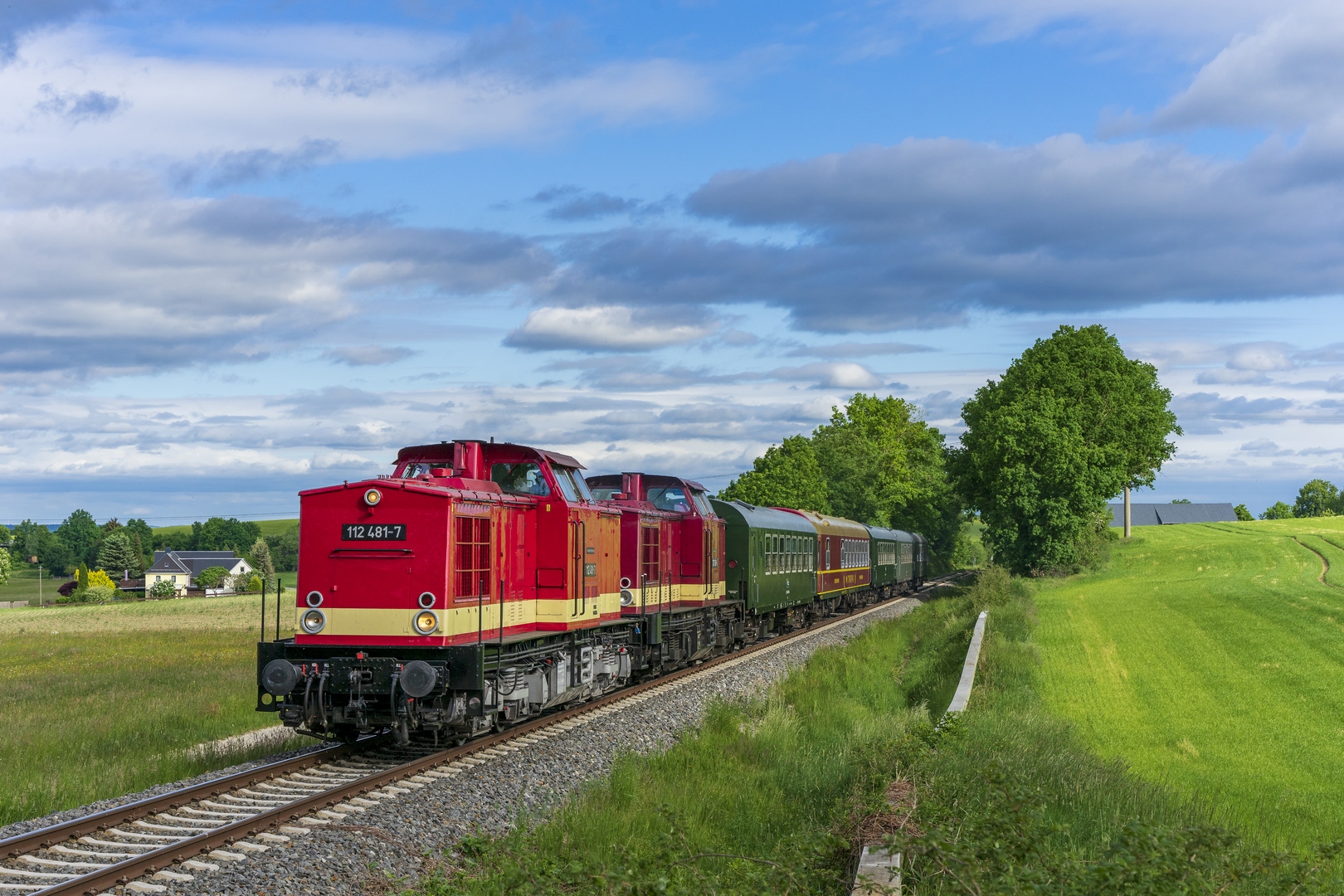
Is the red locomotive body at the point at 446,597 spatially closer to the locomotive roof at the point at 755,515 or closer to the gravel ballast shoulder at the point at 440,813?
the gravel ballast shoulder at the point at 440,813

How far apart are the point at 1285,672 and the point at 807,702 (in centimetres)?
918

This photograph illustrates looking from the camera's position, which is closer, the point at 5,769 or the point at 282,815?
the point at 282,815

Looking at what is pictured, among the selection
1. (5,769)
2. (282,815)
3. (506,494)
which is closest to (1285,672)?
(506,494)

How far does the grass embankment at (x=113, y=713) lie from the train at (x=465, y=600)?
48.1 inches

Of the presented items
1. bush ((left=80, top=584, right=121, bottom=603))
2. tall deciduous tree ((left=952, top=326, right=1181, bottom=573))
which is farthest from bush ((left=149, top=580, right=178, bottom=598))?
tall deciduous tree ((left=952, top=326, right=1181, bottom=573))

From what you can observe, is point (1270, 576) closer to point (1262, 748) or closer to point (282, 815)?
point (1262, 748)

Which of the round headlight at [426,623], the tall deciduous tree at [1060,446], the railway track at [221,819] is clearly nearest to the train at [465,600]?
the round headlight at [426,623]

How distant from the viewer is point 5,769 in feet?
40.0

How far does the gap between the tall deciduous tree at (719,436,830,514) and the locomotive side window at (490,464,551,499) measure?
1878 inches

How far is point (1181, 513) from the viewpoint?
166 m

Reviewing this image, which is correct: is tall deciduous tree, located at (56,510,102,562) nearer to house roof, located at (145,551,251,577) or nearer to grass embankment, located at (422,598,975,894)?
house roof, located at (145,551,251,577)

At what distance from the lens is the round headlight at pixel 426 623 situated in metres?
12.3

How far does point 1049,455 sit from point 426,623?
44.0 meters

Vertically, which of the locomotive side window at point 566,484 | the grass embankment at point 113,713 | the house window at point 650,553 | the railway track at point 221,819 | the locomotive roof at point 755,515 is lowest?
the grass embankment at point 113,713
